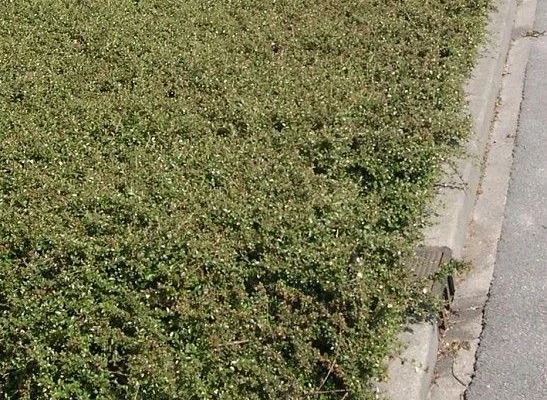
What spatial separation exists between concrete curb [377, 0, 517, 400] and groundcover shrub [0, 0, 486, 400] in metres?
0.15

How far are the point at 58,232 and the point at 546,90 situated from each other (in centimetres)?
375

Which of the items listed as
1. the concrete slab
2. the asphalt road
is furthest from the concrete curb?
the asphalt road

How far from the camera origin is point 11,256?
12.5ft

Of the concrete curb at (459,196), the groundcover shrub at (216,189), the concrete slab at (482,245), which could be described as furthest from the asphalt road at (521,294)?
the groundcover shrub at (216,189)

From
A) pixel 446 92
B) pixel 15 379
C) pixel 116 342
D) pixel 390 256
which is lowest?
pixel 15 379

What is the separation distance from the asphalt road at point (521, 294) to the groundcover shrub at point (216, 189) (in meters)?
0.51

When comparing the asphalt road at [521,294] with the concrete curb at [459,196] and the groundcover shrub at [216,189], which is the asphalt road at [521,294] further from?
the groundcover shrub at [216,189]

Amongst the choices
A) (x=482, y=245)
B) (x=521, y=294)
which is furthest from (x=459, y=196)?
(x=521, y=294)

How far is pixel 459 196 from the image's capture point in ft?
14.7

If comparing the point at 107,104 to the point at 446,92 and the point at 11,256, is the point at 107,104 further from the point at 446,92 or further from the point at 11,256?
the point at 446,92

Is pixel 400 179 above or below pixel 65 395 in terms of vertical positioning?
above

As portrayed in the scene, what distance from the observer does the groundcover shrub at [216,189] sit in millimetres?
3318

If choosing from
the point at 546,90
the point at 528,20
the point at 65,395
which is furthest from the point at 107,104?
the point at 528,20

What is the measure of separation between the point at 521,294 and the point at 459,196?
2.19 feet
